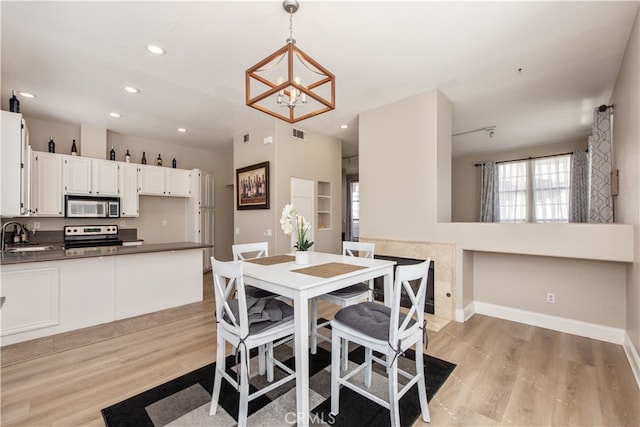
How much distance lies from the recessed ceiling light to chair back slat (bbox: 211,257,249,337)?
2105mm

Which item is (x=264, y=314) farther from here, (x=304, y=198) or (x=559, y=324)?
(x=559, y=324)

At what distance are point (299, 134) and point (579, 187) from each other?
5.38 m

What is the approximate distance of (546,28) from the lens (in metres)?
2.25

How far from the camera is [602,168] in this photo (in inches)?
123

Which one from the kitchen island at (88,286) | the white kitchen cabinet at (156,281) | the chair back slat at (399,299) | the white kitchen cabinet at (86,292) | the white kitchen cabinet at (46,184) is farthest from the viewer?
the white kitchen cabinet at (46,184)

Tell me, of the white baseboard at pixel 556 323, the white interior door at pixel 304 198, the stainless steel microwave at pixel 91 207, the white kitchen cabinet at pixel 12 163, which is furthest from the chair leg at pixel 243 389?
the stainless steel microwave at pixel 91 207

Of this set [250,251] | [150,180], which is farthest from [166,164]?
[250,251]

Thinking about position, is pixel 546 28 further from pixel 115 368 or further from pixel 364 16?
Result: pixel 115 368

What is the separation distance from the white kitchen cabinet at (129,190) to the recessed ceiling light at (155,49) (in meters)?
3.09

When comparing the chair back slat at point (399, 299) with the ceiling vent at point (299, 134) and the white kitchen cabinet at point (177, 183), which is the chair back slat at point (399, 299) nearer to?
the ceiling vent at point (299, 134)

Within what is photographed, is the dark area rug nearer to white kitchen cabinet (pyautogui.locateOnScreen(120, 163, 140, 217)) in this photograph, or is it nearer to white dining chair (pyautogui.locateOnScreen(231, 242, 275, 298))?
white dining chair (pyautogui.locateOnScreen(231, 242, 275, 298))

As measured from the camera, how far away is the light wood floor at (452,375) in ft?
5.83

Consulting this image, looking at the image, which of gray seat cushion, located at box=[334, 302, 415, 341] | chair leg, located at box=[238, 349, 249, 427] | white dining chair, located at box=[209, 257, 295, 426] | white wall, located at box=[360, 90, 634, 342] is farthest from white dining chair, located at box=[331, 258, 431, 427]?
white wall, located at box=[360, 90, 634, 342]

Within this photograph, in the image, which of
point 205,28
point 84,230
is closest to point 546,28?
point 205,28
